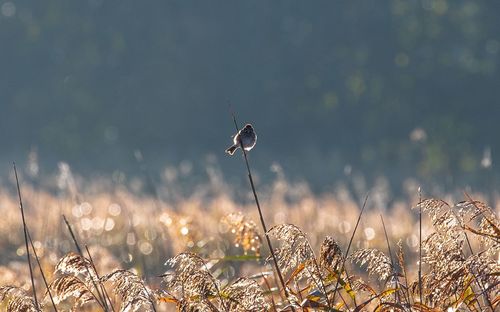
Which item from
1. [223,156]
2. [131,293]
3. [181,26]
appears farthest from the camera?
[181,26]

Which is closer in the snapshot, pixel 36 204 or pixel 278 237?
pixel 278 237

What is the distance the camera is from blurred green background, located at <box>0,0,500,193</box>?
3906cm

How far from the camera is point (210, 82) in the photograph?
1810 inches

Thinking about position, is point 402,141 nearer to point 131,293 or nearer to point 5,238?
point 5,238

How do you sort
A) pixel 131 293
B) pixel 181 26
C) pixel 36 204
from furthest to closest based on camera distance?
pixel 181 26 → pixel 36 204 → pixel 131 293

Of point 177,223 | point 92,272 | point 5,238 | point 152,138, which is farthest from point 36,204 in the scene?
point 152,138

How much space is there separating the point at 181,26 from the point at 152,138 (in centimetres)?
493

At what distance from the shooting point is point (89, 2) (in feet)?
150

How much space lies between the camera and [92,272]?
122 inches

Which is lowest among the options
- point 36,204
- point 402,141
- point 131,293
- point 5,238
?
point 131,293

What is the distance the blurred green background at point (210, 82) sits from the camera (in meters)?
39.1

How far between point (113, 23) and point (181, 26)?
9.72ft

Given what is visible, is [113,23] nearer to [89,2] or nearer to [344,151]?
[89,2]

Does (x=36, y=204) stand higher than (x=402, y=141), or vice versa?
(x=402, y=141)
